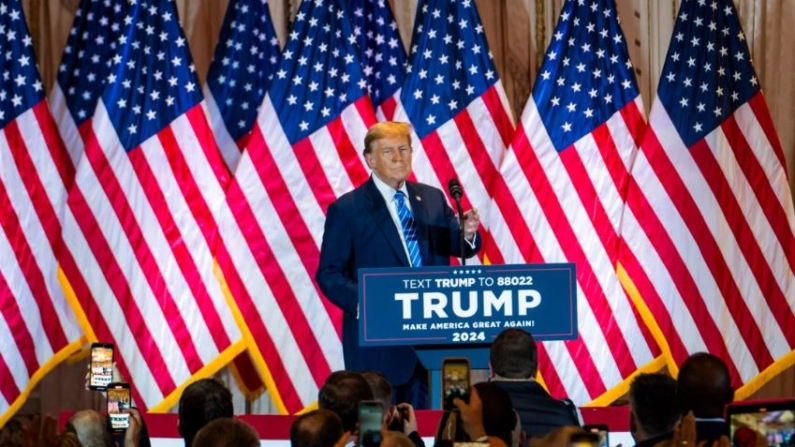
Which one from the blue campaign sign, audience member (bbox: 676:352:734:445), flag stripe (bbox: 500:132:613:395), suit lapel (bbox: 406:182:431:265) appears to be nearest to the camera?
audience member (bbox: 676:352:734:445)

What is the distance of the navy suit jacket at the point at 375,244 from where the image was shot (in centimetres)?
652

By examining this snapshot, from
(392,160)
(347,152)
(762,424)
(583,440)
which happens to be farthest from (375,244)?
(583,440)

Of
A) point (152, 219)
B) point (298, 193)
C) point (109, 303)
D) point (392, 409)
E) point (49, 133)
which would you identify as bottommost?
point (392, 409)

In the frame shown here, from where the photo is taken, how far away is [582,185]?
335 inches

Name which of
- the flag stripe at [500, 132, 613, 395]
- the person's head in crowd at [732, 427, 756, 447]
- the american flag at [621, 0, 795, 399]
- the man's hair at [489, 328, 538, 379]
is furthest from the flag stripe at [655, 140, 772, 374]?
the person's head in crowd at [732, 427, 756, 447]

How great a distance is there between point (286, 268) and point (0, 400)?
1830mm

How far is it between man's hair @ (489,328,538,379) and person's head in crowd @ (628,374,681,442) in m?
0.59

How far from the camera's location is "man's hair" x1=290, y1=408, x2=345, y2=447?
145 inches

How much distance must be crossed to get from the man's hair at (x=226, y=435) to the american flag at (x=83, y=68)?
19.2 feet

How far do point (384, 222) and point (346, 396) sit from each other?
2.26 metres

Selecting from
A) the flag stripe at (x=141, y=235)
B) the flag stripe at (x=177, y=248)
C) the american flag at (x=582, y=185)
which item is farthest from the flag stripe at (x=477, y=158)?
the flag stripe at (x=141, y=235)

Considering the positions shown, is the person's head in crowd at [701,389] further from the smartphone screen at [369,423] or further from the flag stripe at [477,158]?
the flag stripe at [477,158]

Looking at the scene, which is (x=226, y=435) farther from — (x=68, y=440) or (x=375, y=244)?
(x=375, y=244)

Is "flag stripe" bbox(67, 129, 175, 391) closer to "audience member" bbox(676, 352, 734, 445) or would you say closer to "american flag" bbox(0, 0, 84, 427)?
"american flag" bbox(0, 0, 84, 427)
